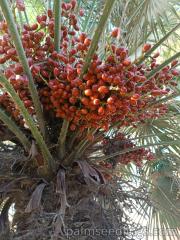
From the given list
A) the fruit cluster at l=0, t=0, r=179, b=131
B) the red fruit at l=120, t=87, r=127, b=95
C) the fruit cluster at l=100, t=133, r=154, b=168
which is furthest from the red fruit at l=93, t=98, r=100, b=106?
the fruit cluster at l=100, t=133, r=154, b=168

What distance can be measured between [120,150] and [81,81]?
867 millimetres

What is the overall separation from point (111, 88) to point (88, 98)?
12cm

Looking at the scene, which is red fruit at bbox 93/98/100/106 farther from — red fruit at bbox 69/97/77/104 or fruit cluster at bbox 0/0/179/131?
red fruit at bbox 69/97/77/104

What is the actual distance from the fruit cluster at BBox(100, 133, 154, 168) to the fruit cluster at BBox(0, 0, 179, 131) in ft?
1.29

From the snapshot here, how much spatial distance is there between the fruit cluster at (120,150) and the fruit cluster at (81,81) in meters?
0.39

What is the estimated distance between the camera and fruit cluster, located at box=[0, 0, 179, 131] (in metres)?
1.53

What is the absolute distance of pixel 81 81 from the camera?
5.17ft

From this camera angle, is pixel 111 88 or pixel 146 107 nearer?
pixel 111 88

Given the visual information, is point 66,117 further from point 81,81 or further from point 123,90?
point 123,90

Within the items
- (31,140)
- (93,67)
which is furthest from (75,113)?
(31,140)

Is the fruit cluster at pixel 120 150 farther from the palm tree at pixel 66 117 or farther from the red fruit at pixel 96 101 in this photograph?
the red fruit at pixel 96 101

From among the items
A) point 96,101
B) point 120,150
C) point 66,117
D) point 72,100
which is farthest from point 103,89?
point 120,150

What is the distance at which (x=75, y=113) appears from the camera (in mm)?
1659

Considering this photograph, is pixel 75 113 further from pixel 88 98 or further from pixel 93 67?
pixel 93 67
